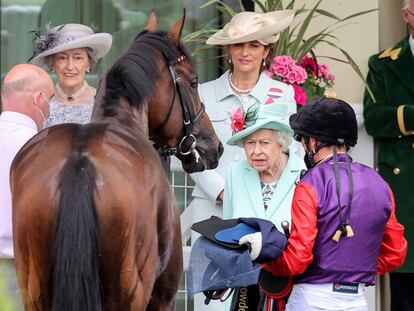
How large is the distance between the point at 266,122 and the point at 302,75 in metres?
1.33

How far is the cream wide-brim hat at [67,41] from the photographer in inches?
257

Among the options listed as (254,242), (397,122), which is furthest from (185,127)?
(397,122)

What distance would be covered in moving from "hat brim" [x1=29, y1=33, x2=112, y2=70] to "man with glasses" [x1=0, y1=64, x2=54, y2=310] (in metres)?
0.80

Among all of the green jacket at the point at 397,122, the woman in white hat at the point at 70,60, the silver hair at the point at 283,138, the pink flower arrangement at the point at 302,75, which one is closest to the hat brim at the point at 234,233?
the silver hair at the point at 283,138

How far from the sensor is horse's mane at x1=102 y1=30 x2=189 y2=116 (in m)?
4.98

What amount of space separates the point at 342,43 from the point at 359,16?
218 millimetres

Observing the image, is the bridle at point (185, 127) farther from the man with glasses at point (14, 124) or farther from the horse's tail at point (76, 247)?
the horse's tail at point (76, 247)

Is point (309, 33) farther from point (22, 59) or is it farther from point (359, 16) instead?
point (22, 59)

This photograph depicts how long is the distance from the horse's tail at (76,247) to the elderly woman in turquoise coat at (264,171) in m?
1.68

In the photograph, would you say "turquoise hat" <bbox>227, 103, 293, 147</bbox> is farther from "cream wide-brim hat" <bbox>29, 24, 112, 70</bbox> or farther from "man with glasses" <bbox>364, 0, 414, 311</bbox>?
"man with glasses" <bbox>364, 0, 414, 311</bbox>

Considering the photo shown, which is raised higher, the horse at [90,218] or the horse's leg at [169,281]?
the horse at [90,218]

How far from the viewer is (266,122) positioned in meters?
5.82

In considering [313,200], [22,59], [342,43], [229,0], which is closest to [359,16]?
[342,43]

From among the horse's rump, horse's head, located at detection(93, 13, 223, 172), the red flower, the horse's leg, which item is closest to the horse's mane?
horse's head, located at detection(93, 13, 223, 172)
